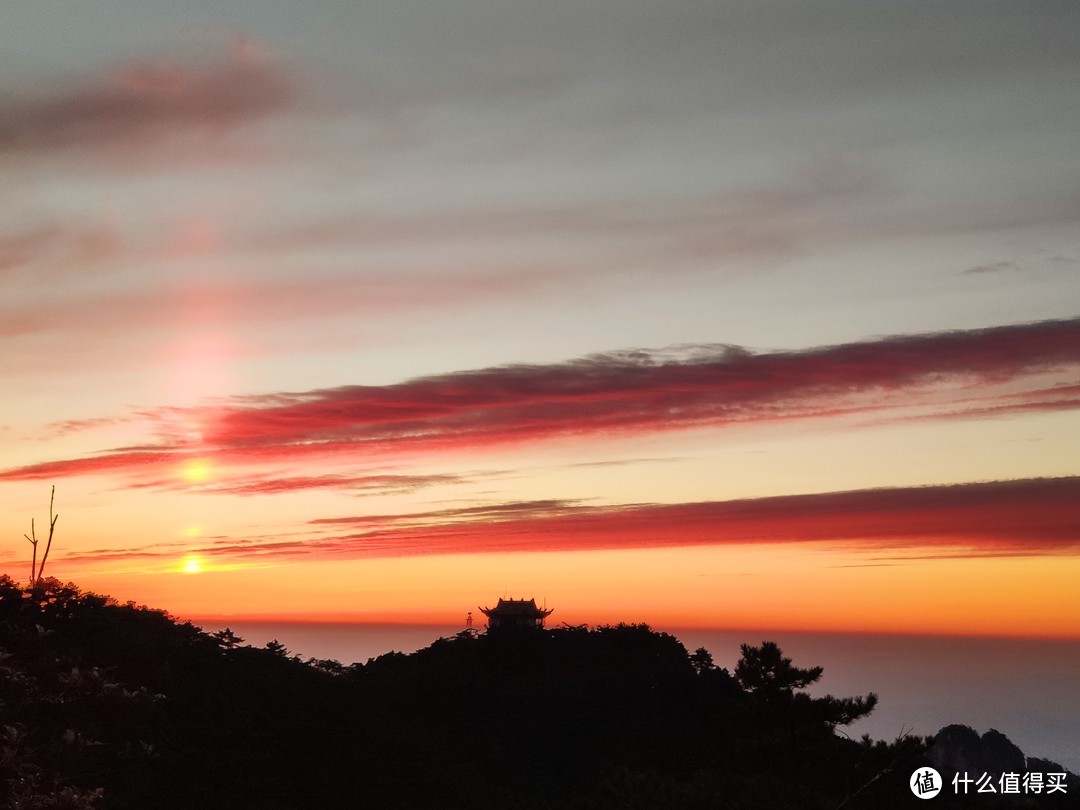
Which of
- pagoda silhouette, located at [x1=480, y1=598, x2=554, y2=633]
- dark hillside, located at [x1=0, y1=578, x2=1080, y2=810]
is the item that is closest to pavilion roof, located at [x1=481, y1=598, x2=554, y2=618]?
pagoda silhouette, located at [x1=480, y1=598, x2=554, y2=633]

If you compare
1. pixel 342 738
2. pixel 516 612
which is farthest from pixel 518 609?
pixel 342 738

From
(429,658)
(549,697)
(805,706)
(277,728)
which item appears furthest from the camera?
(429,658)

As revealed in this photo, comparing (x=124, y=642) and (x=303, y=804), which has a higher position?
(x=124, y=642)

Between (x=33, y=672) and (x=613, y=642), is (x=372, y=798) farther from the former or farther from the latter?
(x=613, y=642)

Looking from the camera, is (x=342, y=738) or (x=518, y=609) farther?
(x=518, y=609)

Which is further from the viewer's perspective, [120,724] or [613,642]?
[613,642]

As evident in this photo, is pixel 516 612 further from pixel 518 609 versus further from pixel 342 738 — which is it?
pixel 342 738

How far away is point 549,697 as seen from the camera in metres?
57.7

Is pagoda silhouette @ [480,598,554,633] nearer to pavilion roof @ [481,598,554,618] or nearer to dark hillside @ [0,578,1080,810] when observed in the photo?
pavilion roof @ [481,598,554,618]

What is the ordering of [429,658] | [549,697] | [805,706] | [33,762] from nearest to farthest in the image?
[33,762]
[805,706]
[549,697]
[429,658]

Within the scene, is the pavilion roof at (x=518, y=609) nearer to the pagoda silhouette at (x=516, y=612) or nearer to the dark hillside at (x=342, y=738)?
the pagoda silhouette at (x=516, y=612)

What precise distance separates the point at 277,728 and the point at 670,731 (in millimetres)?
22829

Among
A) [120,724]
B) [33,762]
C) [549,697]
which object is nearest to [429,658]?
[549,697]

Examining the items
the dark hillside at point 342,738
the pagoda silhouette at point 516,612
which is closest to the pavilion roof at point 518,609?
the pagoda silhouette at point 516,612
